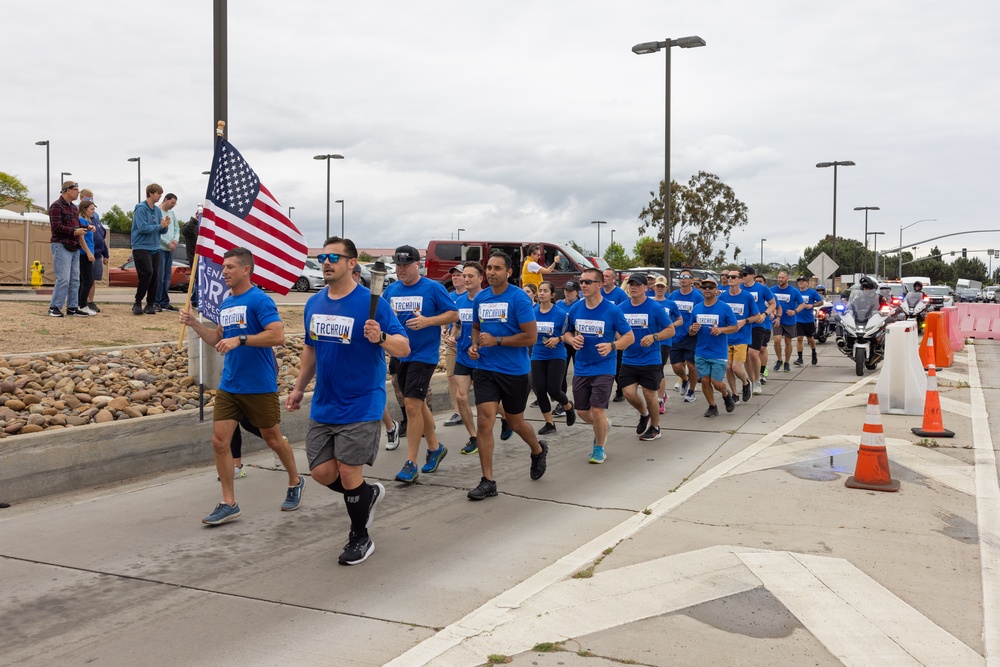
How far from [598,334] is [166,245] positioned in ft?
24.5

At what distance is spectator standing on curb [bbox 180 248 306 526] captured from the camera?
6328 mm

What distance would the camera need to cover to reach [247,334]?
6445 mm

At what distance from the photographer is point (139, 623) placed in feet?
14.8

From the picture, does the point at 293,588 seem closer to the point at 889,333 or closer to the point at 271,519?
the point at 271,519

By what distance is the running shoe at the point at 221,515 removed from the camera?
6.34 meters

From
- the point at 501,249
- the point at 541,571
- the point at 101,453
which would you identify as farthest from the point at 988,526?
the point at 501,249

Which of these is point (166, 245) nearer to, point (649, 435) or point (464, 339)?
point (464, 339)

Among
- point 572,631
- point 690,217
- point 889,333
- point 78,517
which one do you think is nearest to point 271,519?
point 78,517

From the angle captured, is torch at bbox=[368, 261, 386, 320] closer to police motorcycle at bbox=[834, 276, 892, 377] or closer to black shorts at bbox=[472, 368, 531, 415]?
black shorts at bbox=[472, 368, 531, 415]

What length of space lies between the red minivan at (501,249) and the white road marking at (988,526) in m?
16.6

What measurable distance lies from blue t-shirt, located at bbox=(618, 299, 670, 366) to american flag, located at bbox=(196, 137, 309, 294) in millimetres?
3570

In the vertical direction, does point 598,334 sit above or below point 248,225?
below

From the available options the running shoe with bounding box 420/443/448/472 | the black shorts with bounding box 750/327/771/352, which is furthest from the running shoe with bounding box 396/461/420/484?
the black shorts with bounding box 750/327/771/352

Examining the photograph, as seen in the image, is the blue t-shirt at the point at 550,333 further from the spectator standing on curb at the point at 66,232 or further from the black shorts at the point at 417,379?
the spectator standing on curb at the point at 66,232
